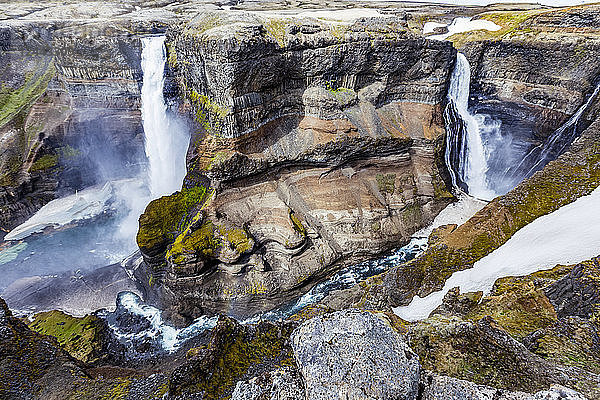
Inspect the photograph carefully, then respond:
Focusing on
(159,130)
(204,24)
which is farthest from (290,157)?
(159,130)

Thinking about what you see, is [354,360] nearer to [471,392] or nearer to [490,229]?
[471,392]

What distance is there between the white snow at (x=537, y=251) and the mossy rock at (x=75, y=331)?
16.0m

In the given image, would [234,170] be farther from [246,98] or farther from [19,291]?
[19,291]

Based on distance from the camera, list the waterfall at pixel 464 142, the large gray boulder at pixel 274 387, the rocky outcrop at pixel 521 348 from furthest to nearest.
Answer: the waterfall at pixel 464 142
the rocky outcrop at pixel 521 348
the large gray boulder at pixel 274 387

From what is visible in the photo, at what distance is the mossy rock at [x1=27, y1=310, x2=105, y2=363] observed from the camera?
1739 centimetres

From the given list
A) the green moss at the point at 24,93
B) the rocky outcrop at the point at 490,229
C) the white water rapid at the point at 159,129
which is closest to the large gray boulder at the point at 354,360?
the rocky outcrop at the point at 490,229

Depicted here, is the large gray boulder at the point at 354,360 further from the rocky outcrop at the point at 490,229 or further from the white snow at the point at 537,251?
the rocky outcrop at the point at 490,229

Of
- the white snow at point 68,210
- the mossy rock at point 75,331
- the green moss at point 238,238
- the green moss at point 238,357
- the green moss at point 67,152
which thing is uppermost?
the green moss at point 238,357

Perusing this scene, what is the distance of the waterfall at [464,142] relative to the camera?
2558 centimetres

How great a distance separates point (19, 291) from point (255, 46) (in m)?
22.8

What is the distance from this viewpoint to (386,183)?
23.1m

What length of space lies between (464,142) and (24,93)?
38052 mm

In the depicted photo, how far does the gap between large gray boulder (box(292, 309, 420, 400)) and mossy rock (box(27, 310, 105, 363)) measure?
17.4 metres

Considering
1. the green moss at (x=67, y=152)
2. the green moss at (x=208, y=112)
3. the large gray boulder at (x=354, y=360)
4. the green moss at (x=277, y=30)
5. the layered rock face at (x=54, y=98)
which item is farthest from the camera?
the green moss at (x=67, y=152)
